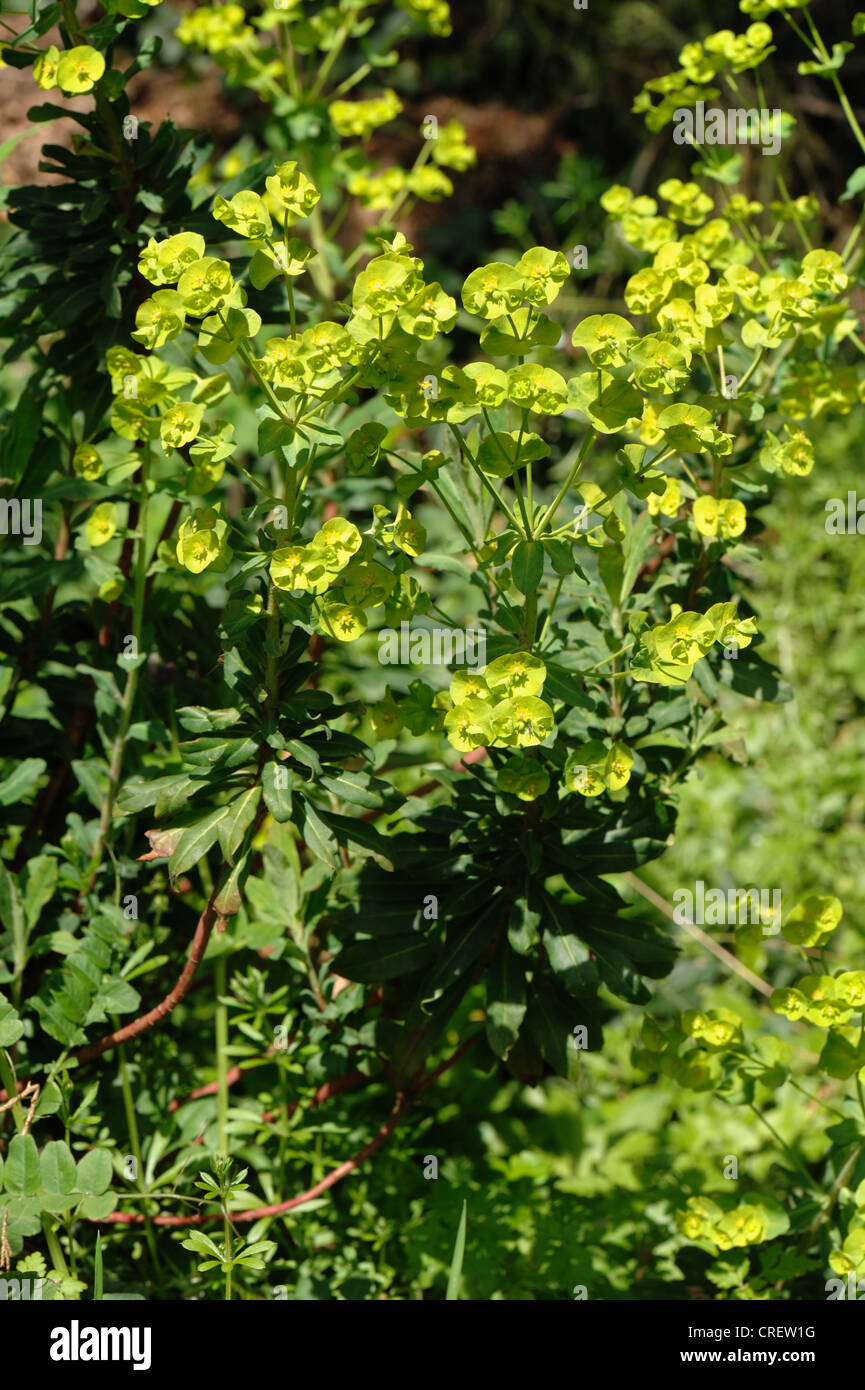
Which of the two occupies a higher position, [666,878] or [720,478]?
[720,478]

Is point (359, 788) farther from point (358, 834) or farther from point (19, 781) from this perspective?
point (19, 781)

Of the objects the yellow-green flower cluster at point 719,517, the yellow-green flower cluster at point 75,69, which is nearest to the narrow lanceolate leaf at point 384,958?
the yellow-green flower cluster at point 719,517

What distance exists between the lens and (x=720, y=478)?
1.63m

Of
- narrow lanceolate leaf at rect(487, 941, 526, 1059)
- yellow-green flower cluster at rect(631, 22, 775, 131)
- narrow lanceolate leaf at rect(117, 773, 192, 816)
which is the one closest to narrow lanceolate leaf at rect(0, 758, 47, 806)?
narrow lanceolate leaf at rect(117, 773, 192, 816)

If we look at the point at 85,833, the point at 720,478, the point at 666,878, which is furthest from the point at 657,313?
the point at 666,878

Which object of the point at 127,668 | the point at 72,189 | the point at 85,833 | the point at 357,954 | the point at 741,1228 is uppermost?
the point at 72,189

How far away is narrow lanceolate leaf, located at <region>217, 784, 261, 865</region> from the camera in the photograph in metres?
1.38

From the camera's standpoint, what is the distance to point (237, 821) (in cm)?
141

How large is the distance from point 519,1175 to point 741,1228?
0.55m

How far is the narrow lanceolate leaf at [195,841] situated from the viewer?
1.40 m

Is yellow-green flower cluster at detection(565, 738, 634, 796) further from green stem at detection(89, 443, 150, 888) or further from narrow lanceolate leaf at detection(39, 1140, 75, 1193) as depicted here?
narrow lanceolate leaf at detection(39, 1140, 75, 1193)

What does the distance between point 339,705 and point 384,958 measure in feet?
1.15

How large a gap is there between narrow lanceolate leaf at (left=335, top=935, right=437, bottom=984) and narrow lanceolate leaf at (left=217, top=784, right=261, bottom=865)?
0.92 ft
